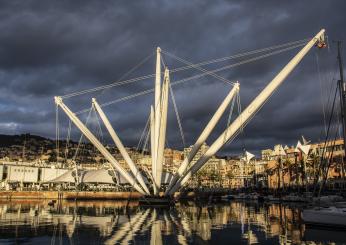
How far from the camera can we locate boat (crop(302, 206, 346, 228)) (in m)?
29.2

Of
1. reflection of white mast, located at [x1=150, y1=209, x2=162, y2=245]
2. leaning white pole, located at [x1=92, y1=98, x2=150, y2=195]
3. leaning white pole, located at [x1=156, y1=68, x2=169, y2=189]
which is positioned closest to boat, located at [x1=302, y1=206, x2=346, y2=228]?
reflection of white mast, located at [x1=150, y1=209, x2=162, y2=245]

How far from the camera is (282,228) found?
94.2ft

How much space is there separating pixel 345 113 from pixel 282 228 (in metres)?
12.4

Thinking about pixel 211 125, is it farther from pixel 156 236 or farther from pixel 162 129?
pixel 156 236

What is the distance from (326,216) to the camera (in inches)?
1187

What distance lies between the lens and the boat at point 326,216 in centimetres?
2916

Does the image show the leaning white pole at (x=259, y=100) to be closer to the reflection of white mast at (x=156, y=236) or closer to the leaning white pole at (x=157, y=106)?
the leaning white pole at (x=157, y=106)

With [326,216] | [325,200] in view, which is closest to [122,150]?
[325,200]

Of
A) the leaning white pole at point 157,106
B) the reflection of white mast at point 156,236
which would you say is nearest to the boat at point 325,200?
the reflection of white mast at point 156,236

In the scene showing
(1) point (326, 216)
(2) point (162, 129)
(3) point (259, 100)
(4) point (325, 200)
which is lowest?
(1) point (326, 216)

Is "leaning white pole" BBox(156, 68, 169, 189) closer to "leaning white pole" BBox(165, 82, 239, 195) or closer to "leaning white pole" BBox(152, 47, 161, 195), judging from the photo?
"leaning white pole" BBox(152, 47, 161, 195)

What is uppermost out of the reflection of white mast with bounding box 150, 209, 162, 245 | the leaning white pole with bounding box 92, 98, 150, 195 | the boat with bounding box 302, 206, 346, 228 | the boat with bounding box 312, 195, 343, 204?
the leaning white pole with bounding box 92, 98, 150, 195

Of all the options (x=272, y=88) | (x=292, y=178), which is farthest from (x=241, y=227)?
(x=292, y=178)

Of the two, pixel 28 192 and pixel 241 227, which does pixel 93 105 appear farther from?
pixel 28 192
